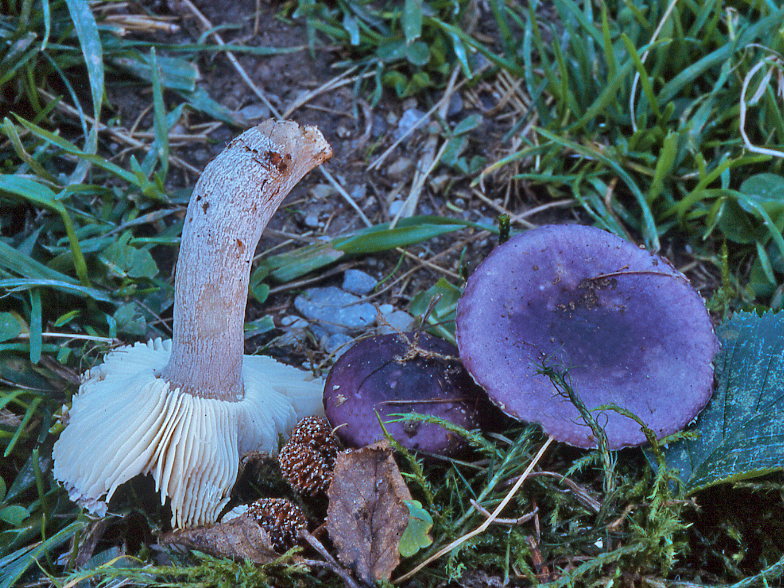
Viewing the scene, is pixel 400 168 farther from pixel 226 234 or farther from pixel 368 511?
pixel 368 511

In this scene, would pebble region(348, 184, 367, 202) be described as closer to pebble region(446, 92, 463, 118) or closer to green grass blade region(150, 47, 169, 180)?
pebble region(446, 92, 463, 118)

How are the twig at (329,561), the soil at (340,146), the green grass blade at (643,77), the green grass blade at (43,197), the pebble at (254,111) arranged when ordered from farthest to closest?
the pebble at (254,111) → the soil at (340,146) → the green grass blade at (643,77) → the green grass blade at (43,197) → the twig at (329,561)

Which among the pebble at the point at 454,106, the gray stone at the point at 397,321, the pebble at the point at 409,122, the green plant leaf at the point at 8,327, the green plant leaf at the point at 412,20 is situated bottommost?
the gray stone at the point at 397,321


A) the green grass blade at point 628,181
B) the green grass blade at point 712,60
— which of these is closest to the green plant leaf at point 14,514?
the green grass blade at point 628,181

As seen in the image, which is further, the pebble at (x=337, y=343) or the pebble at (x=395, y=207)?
the pebble at (x=395, y=207)

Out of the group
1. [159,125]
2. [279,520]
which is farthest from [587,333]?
[159,125]

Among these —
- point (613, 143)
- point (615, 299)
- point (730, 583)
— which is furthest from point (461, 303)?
point (613, 143)

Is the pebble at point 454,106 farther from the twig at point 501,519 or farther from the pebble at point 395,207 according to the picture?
the twig at point 501,519
